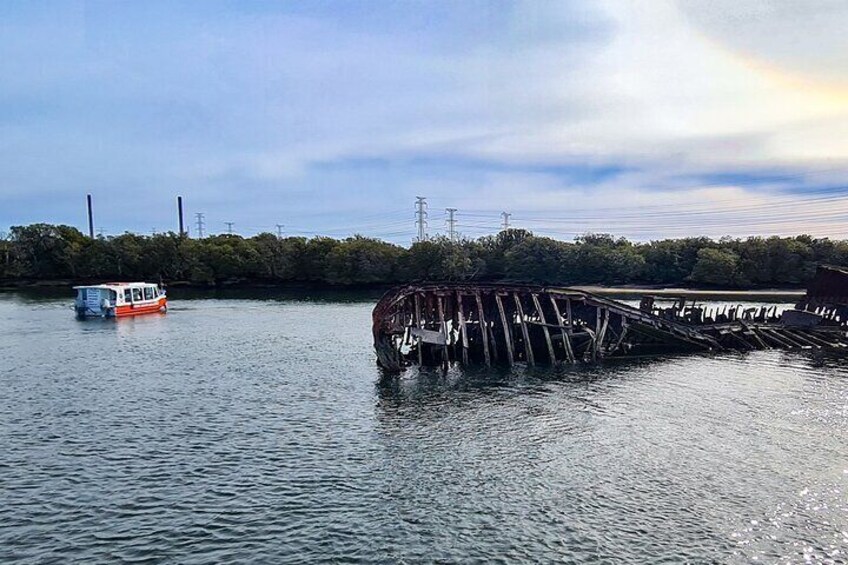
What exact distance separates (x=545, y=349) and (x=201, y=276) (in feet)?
395

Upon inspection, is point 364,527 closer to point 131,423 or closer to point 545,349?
point 131,423

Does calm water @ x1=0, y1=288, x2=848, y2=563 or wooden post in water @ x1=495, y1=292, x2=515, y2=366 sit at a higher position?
wooden post in water @ x1=495, y1=292, x2=515, y2=366

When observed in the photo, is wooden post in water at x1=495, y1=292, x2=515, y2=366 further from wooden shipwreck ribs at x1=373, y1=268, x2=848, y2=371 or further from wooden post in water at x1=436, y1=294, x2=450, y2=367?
wooden post in water at x1=436, y1=294, x2=450, y2=367

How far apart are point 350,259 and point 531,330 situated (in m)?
103

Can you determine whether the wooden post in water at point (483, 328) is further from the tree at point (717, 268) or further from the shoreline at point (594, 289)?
the tree at point (717, 268)

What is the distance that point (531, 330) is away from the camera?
1694 inches

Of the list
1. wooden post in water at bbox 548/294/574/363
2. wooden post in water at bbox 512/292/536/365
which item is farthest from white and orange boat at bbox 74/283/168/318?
wooden post in water at bbox 548/294/574/363

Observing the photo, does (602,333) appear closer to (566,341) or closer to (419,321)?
(566,341)

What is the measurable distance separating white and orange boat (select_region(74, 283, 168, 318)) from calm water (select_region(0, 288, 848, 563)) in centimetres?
3671

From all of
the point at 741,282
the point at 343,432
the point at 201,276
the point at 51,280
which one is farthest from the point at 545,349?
the point at 51,280

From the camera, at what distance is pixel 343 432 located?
24.9 m

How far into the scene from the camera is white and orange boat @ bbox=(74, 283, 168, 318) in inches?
2906

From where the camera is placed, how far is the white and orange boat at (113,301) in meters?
73.8

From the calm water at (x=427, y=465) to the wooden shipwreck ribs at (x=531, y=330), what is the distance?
9.37ft
